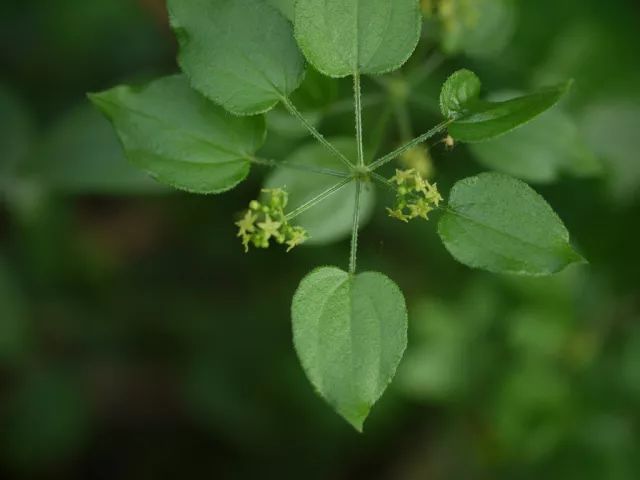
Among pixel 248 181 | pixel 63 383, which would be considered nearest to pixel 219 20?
pixel 248 181

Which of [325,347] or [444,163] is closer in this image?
[325,347]

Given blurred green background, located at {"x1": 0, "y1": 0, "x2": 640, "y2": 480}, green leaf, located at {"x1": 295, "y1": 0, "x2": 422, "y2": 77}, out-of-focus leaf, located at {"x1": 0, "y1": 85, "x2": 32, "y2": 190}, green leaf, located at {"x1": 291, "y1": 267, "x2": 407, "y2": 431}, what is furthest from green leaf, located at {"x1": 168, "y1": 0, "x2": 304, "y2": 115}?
out-of-focus leaf, located at {"x1": 0, "y1": 85, "x2": 32, "y2": 190}

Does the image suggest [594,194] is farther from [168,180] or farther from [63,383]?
[63,383]

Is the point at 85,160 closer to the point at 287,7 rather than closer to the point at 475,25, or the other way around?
the point at 287,7

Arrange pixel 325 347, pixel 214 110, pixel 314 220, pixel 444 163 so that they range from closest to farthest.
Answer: pixel 325 347
pixel 214 110
pixel 314 220
pixel 444 163

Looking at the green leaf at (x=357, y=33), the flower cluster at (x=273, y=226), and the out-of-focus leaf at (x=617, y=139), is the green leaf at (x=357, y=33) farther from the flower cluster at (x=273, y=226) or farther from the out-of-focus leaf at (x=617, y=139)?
the out-of-focus leaf at (x=617, y=139)

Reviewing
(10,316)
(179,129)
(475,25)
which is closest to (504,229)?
(179,129)
